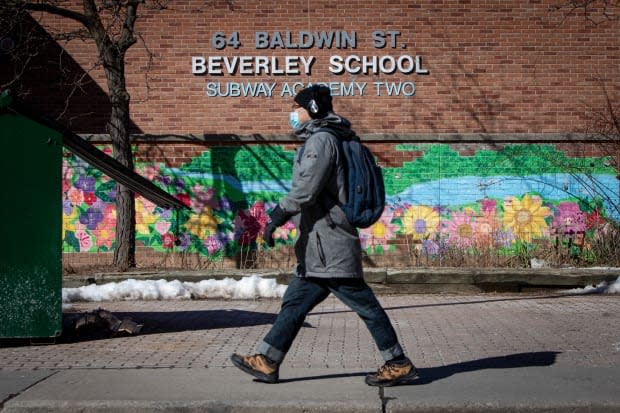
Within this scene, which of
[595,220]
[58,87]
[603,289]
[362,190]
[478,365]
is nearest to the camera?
[362,190]

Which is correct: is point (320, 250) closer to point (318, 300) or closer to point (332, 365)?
point (318, 300)

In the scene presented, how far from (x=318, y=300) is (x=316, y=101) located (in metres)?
1.35

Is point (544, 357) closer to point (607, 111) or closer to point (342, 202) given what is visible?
point (342, 202)

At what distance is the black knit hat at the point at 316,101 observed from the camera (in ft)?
18.0

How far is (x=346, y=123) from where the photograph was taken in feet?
18.2

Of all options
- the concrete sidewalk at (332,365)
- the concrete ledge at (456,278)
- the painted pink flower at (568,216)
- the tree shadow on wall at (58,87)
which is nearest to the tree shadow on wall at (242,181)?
the tree shadow on wall at (58,87)

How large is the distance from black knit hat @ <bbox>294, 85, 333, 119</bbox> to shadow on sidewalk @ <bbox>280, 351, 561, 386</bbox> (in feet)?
6.17

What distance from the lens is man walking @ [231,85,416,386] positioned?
526 cm

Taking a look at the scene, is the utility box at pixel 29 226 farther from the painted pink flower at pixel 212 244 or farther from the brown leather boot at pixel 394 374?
the painted pink flower at pixel 212 244

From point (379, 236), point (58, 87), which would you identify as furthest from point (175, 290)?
point (58, 87)

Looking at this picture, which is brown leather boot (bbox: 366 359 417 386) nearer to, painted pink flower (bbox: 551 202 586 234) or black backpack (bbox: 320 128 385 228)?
black backpack (bbox: 320 128 385 228)

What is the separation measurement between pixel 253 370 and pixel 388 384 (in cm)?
92

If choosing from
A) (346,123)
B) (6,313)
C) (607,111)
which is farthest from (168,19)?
(346,123)

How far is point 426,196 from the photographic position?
46.1ft
